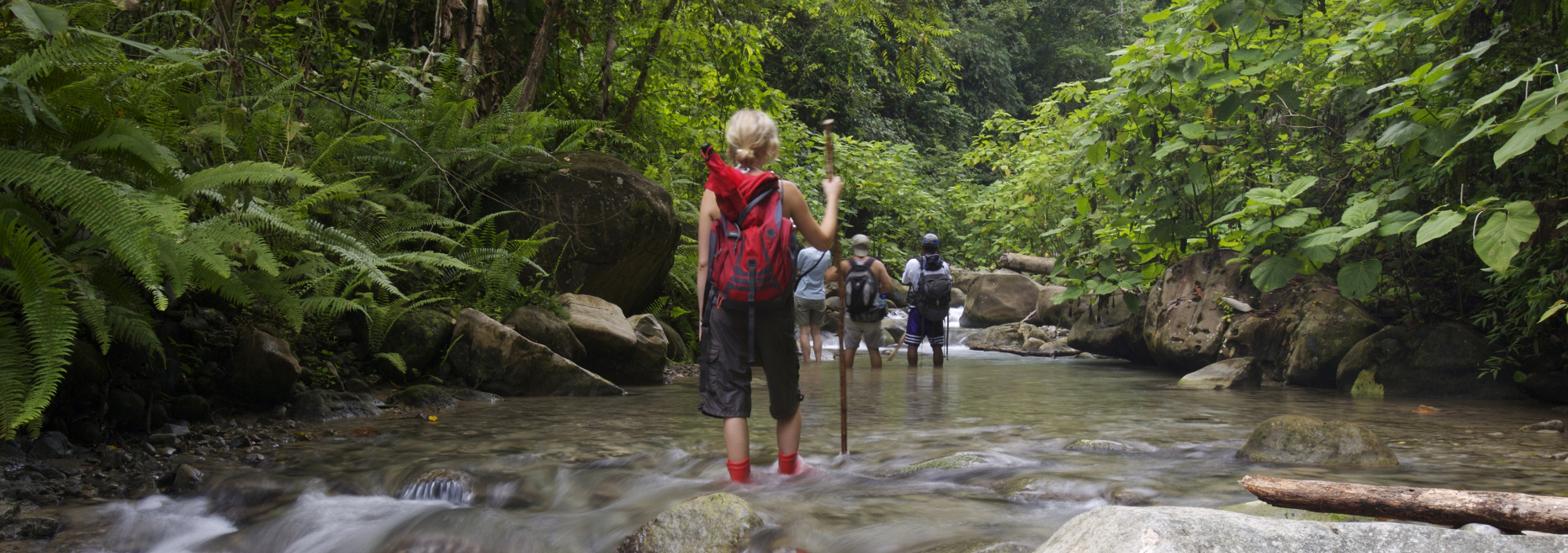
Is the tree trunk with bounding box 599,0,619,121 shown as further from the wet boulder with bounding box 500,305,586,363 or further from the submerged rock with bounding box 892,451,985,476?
the submerged rock with bounding box 892,451,985,476

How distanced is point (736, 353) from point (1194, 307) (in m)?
7.65

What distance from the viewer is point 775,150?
152 inches

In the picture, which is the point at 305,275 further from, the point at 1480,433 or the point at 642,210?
the point at 1480,433

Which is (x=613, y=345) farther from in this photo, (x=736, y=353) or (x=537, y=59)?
(x=736, y=353)

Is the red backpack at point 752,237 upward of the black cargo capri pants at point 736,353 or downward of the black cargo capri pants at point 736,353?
upward

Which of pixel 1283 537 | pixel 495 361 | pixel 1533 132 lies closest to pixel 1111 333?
pixel 495 361

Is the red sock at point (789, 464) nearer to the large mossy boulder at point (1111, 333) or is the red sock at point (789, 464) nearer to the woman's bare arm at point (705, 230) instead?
the woman's bare arm at point (705, 230)

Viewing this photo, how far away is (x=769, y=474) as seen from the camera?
14.3ft

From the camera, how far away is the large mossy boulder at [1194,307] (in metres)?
9.45

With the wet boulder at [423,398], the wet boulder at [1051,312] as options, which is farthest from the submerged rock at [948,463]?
the wet boulder at [1051,312]

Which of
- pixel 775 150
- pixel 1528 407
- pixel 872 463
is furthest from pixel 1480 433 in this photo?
pixel 775 150

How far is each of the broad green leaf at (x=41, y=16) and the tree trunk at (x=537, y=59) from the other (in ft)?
17.9

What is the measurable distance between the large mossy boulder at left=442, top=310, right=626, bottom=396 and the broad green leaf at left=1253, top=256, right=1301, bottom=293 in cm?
551

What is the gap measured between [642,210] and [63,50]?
213 inches
